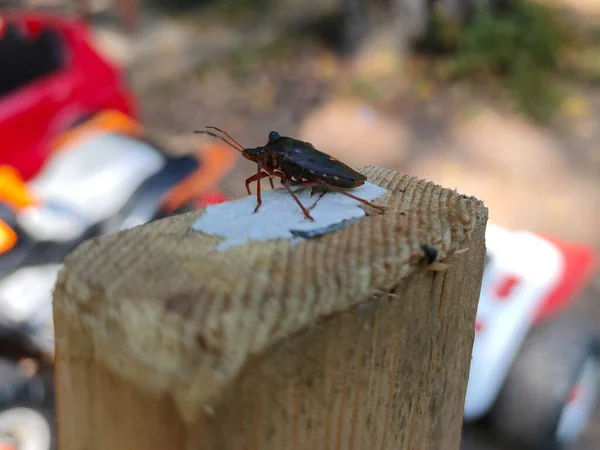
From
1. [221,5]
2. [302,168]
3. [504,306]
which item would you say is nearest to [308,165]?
[302,168]

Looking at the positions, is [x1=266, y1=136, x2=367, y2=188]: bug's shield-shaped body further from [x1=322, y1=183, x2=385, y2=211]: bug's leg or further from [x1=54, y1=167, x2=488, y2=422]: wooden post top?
[x1=54, y1=167, x2=488, y2=422]: wooden post top

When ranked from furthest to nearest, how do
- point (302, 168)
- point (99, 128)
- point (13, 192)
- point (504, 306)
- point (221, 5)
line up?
1. point (221, 5)
2. point (99, 128)
3. point (13, 192)
4. point (504, 306)
5. point (302, 168)

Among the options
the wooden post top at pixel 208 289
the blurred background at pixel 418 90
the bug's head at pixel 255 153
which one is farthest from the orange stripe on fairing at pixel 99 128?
the wooden post top at pixel 208 289

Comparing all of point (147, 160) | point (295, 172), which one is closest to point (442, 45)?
point (147, 160)

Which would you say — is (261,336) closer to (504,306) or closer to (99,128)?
(504,306)

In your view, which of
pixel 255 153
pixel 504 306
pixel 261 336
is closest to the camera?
pixel 261 336

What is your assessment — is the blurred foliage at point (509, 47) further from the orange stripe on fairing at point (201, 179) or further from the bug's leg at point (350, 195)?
the bug's leg at point (350, 195)
